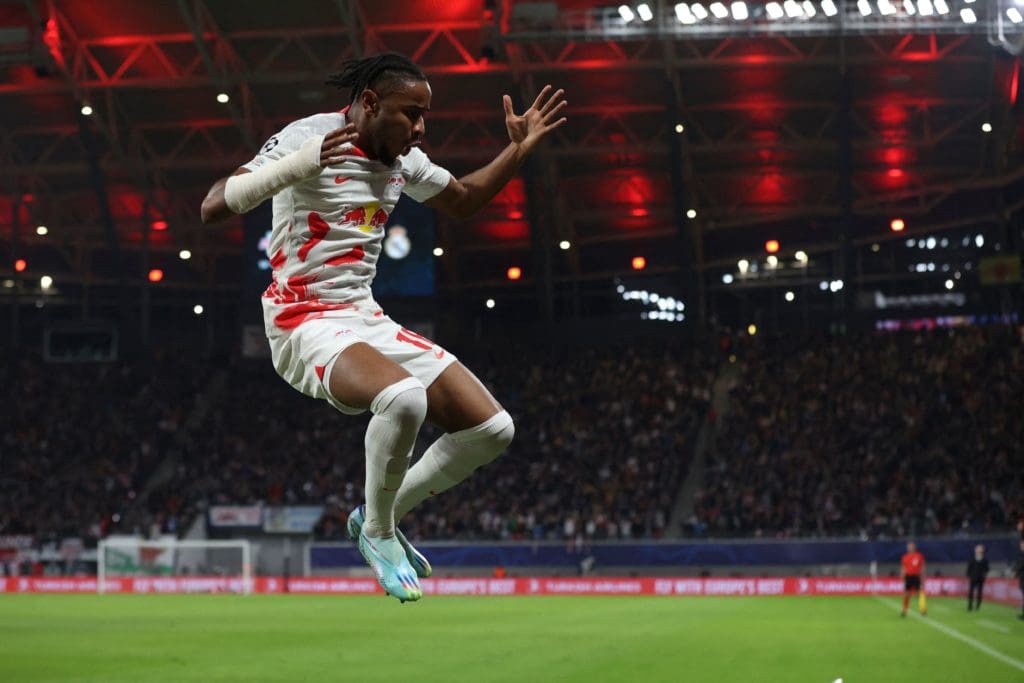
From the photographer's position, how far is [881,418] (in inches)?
1683

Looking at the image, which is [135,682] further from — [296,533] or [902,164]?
[902,164]

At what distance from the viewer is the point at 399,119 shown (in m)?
7.03

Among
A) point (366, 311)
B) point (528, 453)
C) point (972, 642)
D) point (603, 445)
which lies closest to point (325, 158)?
point (366, 311)

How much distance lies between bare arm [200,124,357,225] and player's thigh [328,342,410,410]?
2.98 feet

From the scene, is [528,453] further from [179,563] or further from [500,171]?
[500,171]

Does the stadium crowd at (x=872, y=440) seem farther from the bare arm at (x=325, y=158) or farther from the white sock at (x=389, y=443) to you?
the bare arm at (x=325, y=158)

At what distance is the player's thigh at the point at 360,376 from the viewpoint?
680cm

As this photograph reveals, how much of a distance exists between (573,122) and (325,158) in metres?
39.4

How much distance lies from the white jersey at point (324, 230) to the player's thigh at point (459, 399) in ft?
2.05

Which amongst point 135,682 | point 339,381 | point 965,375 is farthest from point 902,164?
point 339,381

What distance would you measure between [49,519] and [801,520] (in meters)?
23.6

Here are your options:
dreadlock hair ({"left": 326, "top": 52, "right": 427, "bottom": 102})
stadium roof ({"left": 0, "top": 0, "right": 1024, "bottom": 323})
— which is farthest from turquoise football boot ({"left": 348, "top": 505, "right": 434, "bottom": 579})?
stadium roof ({"left": 0, "top": 0, "right": 1024, "bottom": 323})

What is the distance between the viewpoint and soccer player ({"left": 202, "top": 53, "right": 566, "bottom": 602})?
684 centimetres

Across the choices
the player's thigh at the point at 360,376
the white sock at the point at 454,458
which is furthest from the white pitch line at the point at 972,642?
the player's thigh at the point at 360,376
